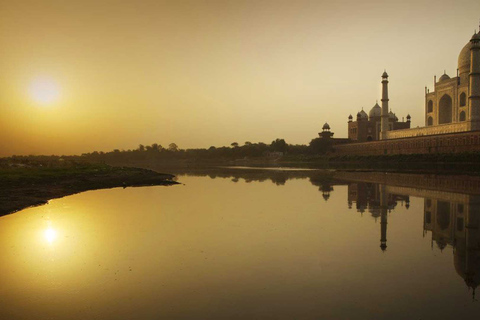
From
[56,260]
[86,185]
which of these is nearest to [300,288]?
[56,260]

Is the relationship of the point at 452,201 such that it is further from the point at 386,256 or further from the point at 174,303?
the point at 174,303

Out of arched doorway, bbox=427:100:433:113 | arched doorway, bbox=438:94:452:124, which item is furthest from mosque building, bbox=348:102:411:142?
arched doorway, bbox=438:94:452:124

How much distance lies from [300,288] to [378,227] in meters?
5.73

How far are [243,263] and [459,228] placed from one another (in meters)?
6.93

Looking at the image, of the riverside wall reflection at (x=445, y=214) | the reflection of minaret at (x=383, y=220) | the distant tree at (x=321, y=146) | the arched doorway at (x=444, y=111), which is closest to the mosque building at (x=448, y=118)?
the arched doorway at (x=444, y=111)

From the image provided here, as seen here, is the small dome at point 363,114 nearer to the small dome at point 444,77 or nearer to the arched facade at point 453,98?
the arched facade at point 453,98

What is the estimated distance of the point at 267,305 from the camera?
548 centimetres

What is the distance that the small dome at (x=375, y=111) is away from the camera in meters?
76.4

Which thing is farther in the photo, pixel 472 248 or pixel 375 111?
pixel 375 111

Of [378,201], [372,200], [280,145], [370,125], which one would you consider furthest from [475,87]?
[280,145]

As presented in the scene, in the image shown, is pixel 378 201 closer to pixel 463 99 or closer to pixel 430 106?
pixel 463 99

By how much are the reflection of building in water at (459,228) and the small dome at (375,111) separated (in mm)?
63378

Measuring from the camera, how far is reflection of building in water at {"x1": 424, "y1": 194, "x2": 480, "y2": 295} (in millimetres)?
7169

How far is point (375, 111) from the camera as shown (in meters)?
76.8
